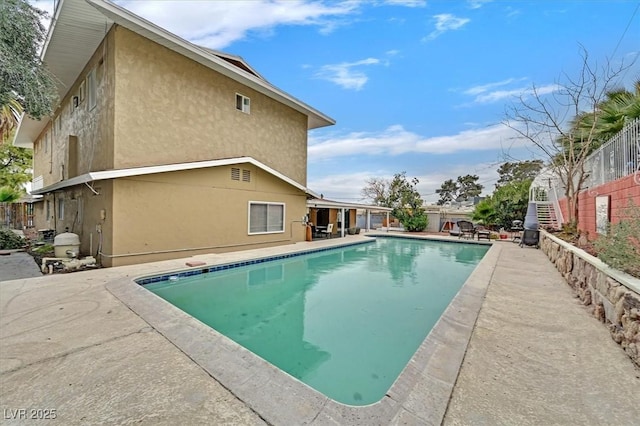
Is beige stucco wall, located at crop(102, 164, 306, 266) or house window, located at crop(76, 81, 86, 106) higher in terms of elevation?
house window, located at crop(76, 81, 86, 106)

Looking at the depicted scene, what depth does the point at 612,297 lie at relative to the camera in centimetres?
391

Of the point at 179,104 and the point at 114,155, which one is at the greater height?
the point at 179,104

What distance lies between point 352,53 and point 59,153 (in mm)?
15650

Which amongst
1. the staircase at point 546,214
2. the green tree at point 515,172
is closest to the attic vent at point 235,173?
the staircase at point 546,214

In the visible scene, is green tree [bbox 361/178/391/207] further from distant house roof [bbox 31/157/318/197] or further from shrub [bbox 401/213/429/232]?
distant house roof [bbox 31/157/318/197]

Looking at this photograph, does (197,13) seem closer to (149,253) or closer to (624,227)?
(149,253)

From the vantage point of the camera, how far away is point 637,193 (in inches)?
206

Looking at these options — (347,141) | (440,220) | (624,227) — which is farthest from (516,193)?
(624,227)

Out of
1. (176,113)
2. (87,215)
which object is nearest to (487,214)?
(176,113)

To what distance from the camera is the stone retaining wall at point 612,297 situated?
3.24 metres

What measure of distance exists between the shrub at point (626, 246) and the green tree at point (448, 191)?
46.6m

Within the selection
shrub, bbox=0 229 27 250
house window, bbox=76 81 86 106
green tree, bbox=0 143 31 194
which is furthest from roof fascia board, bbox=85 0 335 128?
green tree, bbox=0 143 31 194

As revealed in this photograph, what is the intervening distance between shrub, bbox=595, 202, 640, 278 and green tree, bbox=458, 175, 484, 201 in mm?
46079

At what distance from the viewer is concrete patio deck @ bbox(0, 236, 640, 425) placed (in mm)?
2359
